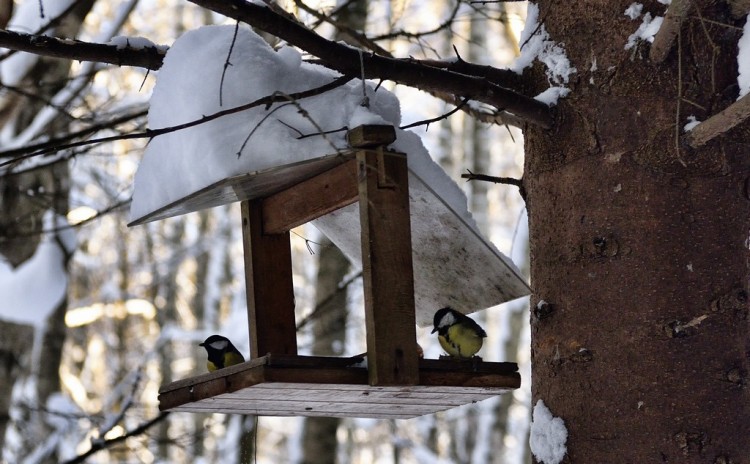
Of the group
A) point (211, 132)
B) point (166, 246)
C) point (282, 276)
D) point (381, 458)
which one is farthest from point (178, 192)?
point (381, 458)

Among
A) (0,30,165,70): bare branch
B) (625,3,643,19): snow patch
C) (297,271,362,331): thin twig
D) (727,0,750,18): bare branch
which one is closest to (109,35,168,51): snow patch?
(0,30,165,70): bare branch

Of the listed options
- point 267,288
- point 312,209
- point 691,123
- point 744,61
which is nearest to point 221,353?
point 267,288

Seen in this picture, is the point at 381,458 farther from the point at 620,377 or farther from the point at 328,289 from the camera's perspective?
the point at 620,377

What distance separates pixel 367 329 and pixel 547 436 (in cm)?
63

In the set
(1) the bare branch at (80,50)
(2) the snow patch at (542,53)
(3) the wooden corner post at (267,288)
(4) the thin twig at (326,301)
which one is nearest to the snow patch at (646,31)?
(2) the snow patch at (542,53)

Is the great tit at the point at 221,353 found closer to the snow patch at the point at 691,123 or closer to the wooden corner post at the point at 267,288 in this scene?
the wooden corner post at the point at 267,288

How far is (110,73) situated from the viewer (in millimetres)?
12047

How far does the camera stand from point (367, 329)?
8.27 feet

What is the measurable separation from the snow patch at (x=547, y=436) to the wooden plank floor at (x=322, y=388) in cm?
14

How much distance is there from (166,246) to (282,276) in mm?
18818

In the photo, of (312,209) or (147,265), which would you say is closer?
(312,209)

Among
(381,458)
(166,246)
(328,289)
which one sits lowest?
(381,458)

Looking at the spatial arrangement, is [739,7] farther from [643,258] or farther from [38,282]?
[38,282]

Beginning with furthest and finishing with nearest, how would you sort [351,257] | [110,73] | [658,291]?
[110,73], [351,257], [658,291]
